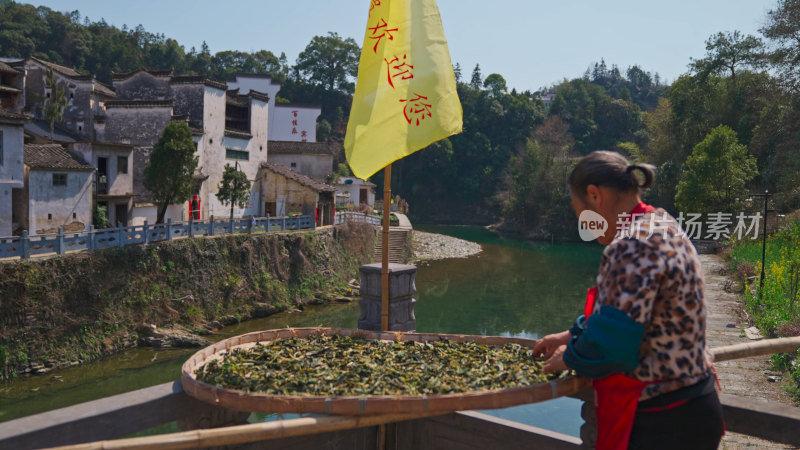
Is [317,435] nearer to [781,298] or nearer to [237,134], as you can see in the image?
[781,298]

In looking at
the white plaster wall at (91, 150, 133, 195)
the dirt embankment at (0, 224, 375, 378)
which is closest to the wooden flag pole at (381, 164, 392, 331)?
the dirt embankment at (0, 224, 375, 378)

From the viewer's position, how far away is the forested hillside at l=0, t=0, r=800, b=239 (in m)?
27.1

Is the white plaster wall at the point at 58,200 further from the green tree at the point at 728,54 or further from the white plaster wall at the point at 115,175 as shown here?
the green tree at the point at 728,54

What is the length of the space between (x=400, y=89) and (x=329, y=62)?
5732 centimetres

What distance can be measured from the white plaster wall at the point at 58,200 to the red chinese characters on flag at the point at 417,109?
14.6 meters

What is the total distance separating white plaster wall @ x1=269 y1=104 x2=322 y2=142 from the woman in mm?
35591

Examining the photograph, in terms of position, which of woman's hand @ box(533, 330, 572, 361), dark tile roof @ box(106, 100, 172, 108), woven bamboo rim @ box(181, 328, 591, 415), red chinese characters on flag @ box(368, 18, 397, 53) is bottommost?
woven bamboo rim @ box(181, 328, 591, 415)

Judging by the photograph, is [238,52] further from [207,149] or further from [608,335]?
[608,335]

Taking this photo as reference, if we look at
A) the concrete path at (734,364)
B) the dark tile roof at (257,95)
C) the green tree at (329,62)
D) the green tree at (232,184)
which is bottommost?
the concrete path at (734,364)

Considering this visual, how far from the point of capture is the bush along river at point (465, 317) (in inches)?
415

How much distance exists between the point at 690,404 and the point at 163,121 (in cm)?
2216

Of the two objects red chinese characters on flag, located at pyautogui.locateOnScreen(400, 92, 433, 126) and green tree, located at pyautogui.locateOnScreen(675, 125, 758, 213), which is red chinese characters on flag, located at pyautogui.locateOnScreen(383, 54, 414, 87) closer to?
red chinese characters on flag, located at pyautogui.locateOnScreen(400, 92, 433, 126)

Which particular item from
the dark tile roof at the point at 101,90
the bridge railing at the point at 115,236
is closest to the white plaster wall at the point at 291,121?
the dark tile roof at the point at 101,90

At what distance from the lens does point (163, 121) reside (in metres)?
21.5
